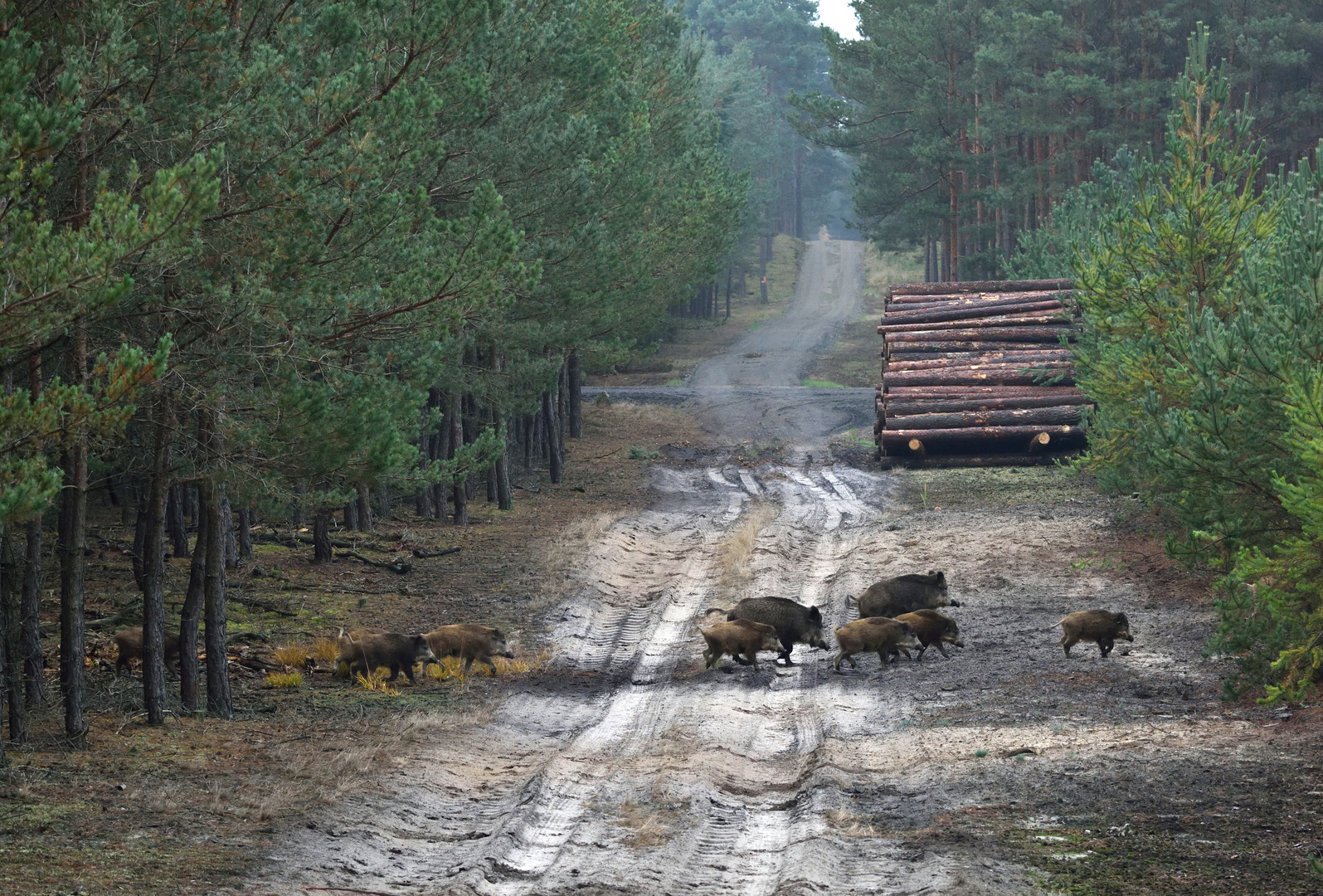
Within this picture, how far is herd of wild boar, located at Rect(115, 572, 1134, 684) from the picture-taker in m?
15.2

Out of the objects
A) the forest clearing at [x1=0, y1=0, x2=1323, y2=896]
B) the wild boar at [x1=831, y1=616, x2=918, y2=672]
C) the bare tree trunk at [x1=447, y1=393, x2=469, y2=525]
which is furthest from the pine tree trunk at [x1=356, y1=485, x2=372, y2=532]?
the wild boar at [x1=831, y1=616, x2=918, y2=672]

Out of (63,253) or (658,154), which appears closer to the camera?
(63,253)

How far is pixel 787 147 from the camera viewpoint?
10706cm

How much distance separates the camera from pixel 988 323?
36500mm

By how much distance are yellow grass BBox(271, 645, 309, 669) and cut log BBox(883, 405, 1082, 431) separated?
69.4 feet

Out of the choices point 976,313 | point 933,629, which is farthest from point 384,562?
point 976,313

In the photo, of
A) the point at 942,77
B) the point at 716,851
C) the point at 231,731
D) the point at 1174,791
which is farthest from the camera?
the point at 942,77

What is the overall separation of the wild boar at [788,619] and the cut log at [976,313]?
2145cm

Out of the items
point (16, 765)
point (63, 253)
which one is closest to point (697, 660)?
point (16, 765)

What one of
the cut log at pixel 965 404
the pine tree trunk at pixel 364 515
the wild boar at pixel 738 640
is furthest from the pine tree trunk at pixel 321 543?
the cut log at pixel 965 404

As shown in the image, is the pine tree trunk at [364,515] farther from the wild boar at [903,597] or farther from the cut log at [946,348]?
the cut log at [946,348]

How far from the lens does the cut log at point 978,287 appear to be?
3706 cm

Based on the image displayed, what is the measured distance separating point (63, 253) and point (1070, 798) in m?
8.07

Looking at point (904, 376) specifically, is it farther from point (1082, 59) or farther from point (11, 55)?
point (11, 55)
